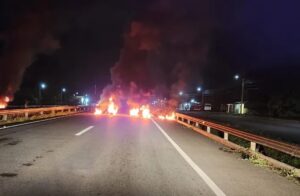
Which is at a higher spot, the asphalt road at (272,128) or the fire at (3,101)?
the fire at (3,101)

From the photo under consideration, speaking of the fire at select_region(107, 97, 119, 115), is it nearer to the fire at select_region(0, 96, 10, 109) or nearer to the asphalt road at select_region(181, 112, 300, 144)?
the asphalt road at select_region(181, 112, 300, 144)

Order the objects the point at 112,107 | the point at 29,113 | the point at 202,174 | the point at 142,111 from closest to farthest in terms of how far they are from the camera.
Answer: the point at 202,174 → the point at 29,113 → the point at 142,111 → the point at 112,107

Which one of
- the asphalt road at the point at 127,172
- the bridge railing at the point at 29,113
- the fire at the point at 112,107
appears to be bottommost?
the asphalt road at the point at 127,172

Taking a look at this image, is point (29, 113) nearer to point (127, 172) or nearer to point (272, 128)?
point (272, 128)

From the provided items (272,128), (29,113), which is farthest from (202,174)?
(272,128)

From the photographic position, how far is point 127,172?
862cm

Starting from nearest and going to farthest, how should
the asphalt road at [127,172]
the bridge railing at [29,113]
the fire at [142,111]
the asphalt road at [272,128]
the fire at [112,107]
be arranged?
the asphalt road at [127,172] → the asphalt road at [272,128] → the bridge railing at [29,113] → the fire at [142,111] → the fire at [112,107]

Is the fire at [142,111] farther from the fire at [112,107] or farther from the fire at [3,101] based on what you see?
the fire at [3,101]

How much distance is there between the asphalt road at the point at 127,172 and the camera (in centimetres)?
699

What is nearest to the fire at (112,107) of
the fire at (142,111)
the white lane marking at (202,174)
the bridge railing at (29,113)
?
the fire at (142,111)

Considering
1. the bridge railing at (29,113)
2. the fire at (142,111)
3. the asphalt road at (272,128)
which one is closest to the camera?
the asphalt road at (272,128)

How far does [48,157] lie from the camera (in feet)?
34.0

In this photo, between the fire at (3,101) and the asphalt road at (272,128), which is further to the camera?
the fire at (3,101)

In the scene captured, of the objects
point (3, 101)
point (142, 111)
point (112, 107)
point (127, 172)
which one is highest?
point (3, 101)
